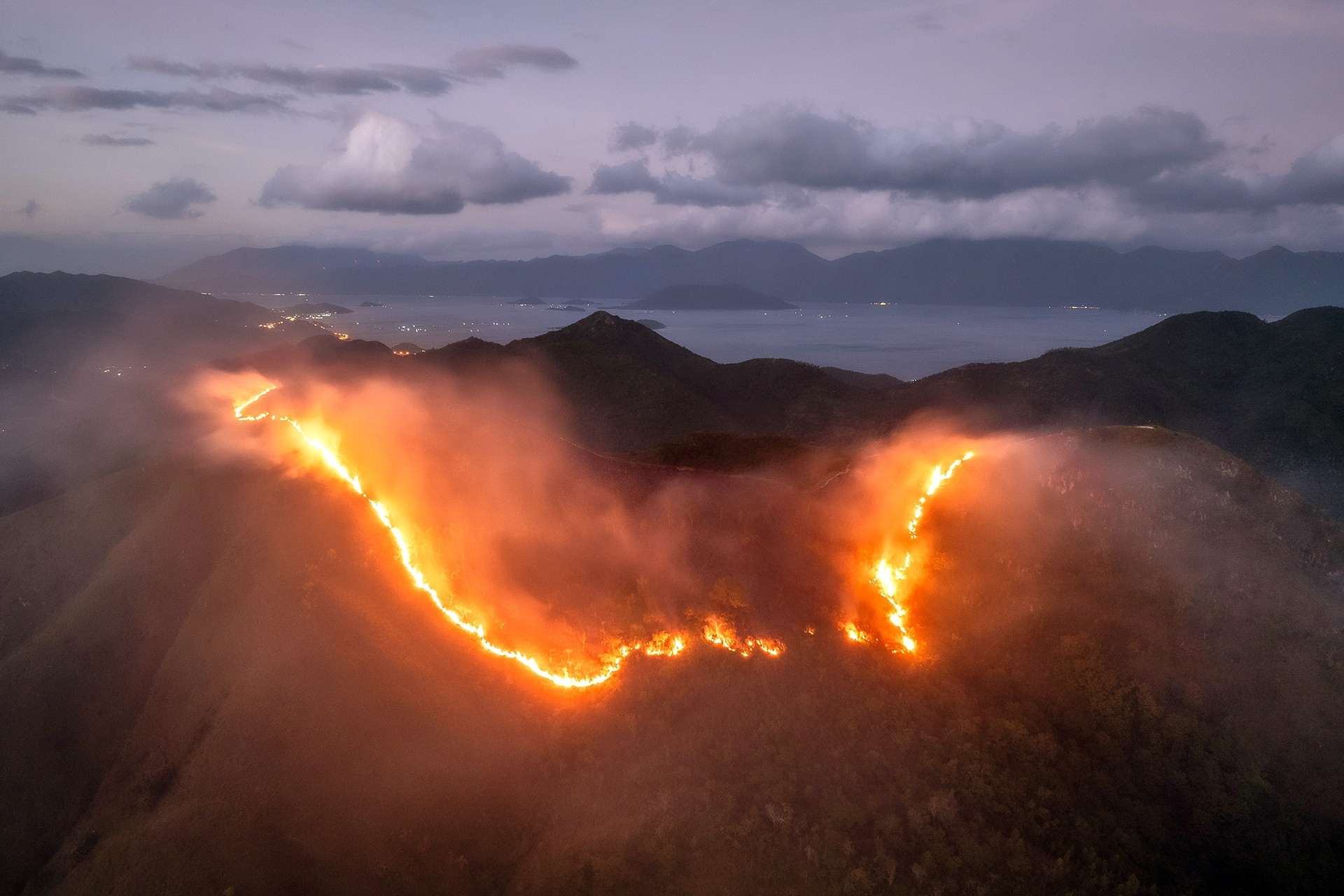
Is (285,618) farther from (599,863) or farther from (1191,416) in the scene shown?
(1191,416)

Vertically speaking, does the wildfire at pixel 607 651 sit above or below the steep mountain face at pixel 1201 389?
below

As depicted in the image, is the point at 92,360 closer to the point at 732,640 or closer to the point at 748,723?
the point at 732,640

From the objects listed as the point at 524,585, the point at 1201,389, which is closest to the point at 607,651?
the point at 524,585

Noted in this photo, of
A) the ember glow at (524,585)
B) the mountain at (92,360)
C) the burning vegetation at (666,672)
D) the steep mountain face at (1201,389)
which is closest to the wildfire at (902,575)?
the ember glow at (524,585)

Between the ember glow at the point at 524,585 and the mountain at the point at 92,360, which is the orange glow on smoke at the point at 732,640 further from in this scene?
the mountain at the point at 92,360

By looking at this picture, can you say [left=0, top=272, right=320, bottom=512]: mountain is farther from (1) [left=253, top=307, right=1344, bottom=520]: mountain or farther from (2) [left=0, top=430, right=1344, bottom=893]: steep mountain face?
(2) [left=0, top=430, right=1344, bottom=893]: steep mountain face

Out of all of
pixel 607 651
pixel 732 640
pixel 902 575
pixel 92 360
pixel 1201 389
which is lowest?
pixel 607 651

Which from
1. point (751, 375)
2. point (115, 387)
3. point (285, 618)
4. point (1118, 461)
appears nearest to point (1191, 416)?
point (751, 375)
